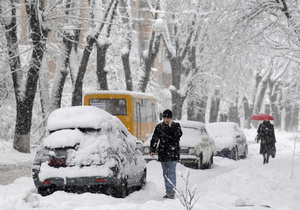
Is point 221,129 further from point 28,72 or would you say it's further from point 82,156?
point 82,156

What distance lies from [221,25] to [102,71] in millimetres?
12519

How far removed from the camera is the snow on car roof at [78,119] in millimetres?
10164

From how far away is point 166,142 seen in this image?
1109cm

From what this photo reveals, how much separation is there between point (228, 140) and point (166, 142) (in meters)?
13.2

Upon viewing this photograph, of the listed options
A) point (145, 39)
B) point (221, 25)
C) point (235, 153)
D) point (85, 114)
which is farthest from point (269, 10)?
point (145, 39)

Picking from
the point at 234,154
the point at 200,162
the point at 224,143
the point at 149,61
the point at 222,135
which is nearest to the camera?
the point at 200,162

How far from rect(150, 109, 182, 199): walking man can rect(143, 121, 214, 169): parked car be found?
6.41m

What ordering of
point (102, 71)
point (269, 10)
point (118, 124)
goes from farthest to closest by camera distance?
point (102, 71)
point (269, 10)
point (118, 124)

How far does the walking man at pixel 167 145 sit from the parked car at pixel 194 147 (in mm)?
6413

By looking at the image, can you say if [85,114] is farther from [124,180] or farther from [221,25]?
[221,25]

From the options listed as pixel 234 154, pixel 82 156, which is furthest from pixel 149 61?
pixel 82 156

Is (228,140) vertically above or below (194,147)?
below

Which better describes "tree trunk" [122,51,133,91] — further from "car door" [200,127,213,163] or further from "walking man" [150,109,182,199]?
"walking man" [150,109,182,199]

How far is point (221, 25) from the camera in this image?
54.3 feet
